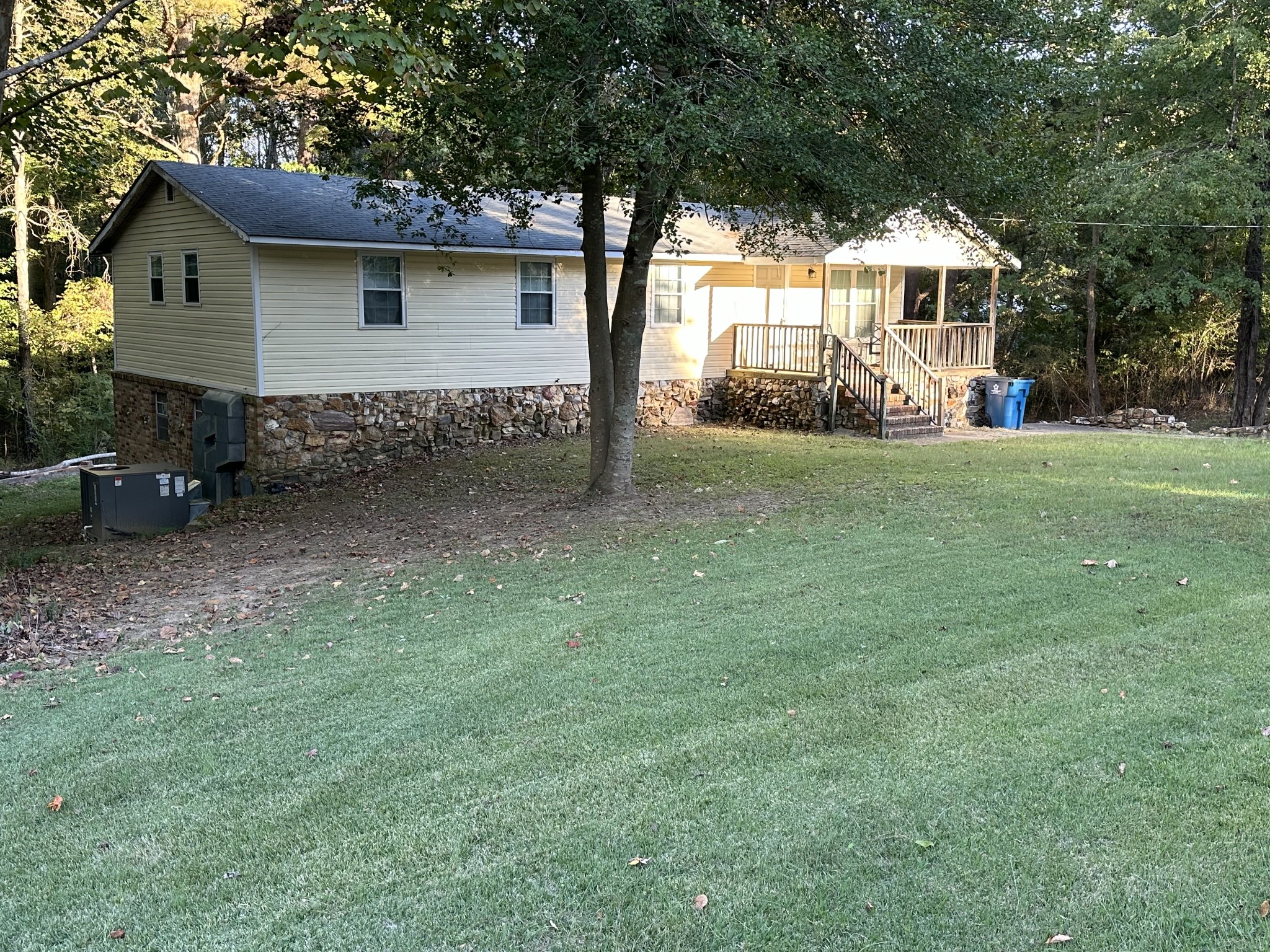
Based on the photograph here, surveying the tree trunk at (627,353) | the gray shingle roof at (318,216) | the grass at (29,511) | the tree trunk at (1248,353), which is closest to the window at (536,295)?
the gray shingle roof at (318,216)

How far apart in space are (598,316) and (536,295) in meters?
6.59

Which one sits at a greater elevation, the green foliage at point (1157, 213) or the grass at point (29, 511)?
the green foliage at point (1157, 213)

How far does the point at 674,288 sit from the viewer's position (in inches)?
773

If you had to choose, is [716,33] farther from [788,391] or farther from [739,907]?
[788,391]

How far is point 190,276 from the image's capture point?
1672 centimetres

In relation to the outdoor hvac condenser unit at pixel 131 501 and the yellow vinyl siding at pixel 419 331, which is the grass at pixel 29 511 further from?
the yellow vinyl siding at pixel 419 331

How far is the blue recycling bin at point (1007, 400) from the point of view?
19.6 metres

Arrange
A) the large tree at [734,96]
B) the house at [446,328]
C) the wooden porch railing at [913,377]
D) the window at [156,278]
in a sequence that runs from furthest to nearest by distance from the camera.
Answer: the wooden porch railing at [913,377] → the window at [156,278] → the house at [446,328] → the large tree at [734,96]

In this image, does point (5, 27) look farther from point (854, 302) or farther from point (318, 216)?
point (854, 302)

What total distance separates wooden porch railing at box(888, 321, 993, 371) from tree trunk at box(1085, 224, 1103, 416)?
12.1ft

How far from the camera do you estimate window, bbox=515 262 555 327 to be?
57.3 feet

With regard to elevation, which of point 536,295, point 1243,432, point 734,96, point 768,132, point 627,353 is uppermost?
point 734,96

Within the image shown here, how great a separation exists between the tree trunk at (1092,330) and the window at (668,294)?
9274 mm

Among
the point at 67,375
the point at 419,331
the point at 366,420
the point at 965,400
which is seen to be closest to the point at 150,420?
the point at 366,420
